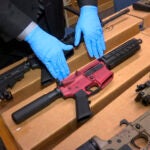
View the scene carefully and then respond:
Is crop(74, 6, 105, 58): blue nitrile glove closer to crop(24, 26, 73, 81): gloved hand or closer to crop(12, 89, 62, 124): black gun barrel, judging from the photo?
crop(24, 26, 73, 81): gloved hand

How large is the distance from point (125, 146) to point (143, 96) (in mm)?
174

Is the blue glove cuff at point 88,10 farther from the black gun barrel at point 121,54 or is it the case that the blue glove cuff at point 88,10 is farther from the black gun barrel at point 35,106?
the black gun barrel at point 35,106

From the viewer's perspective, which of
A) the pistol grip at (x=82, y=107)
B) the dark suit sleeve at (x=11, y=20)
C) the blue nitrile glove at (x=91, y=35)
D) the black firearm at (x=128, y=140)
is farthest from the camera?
the blue nitrile glove at (x=91, y=35)

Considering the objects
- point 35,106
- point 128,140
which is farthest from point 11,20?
point 128,140

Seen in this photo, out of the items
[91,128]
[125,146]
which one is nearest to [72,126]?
[91,128]

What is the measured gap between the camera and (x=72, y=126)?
0.78 m

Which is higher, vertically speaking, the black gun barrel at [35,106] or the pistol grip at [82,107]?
the black gun barrel at [35,106]

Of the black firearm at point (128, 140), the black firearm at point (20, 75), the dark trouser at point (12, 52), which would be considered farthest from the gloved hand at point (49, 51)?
the black firearm at point (128, 140)

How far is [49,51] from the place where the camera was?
91 cm

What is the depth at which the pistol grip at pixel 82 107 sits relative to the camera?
2.44 feet

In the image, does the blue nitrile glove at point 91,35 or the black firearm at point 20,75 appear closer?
the black firearm at point 20,75

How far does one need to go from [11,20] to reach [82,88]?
34 cm

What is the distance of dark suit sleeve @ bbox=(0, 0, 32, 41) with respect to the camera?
866mm

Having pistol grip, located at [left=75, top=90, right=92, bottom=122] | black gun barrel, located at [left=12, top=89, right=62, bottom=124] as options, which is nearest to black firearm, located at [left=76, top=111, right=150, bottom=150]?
pistol grip, located at [left=75, top=90, right=92, bottom=122]
